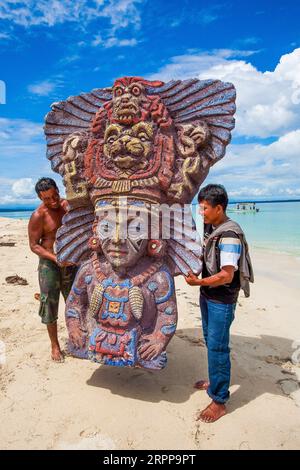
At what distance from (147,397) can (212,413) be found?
2.05ft

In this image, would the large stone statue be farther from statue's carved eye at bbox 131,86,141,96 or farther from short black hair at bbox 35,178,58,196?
short black hair at bbox 35,178,58,196

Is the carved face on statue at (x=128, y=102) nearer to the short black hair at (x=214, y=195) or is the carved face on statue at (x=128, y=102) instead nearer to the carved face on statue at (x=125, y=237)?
the carved face on statue at (x=125, y=237)

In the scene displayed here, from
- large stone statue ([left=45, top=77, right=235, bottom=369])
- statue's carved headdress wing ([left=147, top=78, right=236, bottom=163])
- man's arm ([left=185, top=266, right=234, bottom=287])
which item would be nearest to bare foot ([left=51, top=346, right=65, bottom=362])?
large stone statue ([left=45, top=77, right=235, bottom=369])

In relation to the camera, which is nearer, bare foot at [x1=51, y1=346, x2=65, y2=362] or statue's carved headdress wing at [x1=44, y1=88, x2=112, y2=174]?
statue's carved headdress wing at [x1=44, y1=88, x2=112, y2=174]

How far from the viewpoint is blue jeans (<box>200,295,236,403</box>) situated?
2.79 m

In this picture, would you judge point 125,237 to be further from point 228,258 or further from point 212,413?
point 212,413

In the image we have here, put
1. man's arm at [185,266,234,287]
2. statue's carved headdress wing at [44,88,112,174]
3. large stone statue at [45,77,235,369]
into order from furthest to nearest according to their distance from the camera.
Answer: statue's carved headdress wing at [44,88,112,174], large stone statue at [45,77,235,369], man's arm at [185,266,234,287]

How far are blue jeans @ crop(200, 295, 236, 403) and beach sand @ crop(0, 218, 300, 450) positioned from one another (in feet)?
0.85

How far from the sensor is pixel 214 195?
2777 millimetres

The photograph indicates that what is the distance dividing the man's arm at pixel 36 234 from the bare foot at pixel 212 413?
6.83ft

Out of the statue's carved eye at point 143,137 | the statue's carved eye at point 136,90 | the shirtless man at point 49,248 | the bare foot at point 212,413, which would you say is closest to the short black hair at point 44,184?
the shirtless man at point 49,248

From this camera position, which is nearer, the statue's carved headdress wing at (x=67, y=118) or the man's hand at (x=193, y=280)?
the man's hand at (x=193, y=280)

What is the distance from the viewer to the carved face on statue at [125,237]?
3162 mm

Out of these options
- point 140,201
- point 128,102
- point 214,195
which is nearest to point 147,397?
point 140,201
